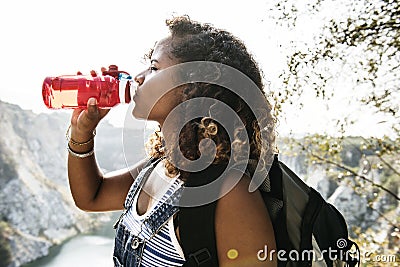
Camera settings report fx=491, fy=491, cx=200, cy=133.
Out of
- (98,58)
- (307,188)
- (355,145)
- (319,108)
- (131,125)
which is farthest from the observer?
(355,145)

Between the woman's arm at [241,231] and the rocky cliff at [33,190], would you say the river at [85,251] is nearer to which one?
the rocky cliff at [33,190]

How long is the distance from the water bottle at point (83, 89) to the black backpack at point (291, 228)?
0.28 meters

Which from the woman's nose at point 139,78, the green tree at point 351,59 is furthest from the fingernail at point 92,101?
the green tree at point 351,59

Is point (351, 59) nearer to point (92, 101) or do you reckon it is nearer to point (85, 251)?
point (92, 101)

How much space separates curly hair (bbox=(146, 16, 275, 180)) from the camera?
2.52 feet

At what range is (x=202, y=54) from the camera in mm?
795

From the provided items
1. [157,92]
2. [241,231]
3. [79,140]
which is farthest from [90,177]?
[241,231]

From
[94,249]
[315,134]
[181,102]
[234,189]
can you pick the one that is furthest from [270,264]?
[94,249]

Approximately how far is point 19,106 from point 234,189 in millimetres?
1281

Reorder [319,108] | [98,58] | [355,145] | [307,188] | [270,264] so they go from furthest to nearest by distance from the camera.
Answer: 1. [355,145]
2. [319,108]
3. [98,58]
4. [307,188]
5. [270,264]

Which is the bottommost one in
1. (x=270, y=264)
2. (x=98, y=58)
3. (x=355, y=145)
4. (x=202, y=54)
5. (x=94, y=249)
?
(x=94, y=249)

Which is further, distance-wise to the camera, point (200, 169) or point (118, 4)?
point (118, 4)

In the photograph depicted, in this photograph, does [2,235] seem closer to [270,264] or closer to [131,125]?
[131,125]

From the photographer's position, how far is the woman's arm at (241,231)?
2.20ft
